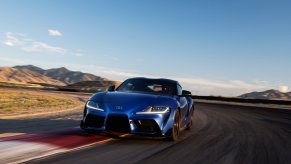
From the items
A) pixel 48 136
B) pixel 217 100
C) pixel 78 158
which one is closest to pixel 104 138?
pixel 48 136

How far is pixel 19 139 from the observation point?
6883 mm

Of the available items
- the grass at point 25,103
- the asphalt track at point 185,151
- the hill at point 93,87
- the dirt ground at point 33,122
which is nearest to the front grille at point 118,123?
the asphalt track at point 185,151

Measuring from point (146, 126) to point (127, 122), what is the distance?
402 millimetres

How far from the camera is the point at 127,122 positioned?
7344 mm

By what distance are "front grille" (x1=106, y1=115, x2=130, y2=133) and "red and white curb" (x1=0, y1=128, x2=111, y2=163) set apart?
44 cm

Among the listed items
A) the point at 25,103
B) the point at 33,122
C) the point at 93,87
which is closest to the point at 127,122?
the point at 33,122

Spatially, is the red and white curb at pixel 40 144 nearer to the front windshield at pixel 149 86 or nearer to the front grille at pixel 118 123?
the front grille at pixel 118 123

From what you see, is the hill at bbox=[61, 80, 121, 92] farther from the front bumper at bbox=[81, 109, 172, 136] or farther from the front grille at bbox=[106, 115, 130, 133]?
the front grille at bbox=[106, 115, 130, 133]

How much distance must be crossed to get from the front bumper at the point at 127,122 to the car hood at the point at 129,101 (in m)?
0.15

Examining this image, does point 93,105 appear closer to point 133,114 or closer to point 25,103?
point 133,114

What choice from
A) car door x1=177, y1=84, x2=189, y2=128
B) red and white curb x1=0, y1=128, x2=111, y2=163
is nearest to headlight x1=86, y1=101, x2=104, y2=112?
red and white curb x1=0, y1=128, x2=111, y2=163

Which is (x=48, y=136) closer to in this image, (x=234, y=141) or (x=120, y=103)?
(x=120, y=103)

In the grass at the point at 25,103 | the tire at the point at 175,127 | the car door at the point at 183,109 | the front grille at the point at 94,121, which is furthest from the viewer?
the grass at the point at 25,103

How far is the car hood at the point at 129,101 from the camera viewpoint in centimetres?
745
